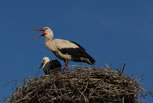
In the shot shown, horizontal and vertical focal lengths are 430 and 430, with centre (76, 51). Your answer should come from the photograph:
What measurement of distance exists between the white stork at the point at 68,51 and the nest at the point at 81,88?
1.71 m

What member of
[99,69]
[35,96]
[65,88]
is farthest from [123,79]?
[35,96]

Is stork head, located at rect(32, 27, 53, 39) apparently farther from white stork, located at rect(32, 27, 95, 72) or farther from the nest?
the nest

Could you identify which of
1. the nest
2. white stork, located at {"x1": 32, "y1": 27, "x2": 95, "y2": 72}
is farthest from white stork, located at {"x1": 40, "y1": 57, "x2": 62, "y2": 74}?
the nest

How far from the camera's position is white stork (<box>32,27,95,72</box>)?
10.1m

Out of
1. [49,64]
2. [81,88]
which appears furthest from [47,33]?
[81,88]

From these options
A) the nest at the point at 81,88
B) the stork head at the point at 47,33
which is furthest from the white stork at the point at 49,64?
the nest at the point at 81,88

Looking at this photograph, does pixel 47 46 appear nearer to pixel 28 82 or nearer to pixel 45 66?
pixel 45 66

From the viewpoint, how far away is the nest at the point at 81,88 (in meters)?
7.89

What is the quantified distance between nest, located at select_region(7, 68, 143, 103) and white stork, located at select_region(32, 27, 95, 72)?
1.71m

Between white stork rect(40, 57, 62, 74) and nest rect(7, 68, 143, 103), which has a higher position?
white stork rect(40, 57, 62, 74)

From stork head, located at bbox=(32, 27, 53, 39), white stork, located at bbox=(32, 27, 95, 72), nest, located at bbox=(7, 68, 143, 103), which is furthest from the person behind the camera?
stork head, located at bbox=(32, 27, 53, 39)

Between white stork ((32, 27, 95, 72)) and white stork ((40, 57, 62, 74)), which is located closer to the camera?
white stork ((32, 27, 95, 72))

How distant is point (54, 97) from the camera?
792cm

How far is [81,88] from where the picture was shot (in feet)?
26.1
